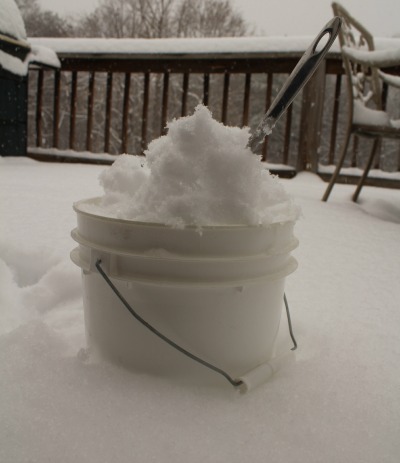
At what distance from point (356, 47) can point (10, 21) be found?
2447 mm

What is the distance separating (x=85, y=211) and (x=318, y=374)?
0.55 metres

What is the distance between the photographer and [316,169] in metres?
3.46

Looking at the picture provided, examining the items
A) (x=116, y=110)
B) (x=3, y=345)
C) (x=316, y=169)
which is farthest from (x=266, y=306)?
(x=116, y=110)

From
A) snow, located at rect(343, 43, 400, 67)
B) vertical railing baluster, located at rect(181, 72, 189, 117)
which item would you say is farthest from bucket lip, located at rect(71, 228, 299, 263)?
vertical railing baluster, located at rect(181, 72, 189, 117)

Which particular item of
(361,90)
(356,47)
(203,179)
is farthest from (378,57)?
(203,179)

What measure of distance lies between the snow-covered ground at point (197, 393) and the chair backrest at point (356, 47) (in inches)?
53.8

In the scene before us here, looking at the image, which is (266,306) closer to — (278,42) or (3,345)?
(3,345)

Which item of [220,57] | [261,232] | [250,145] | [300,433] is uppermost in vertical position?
[220,57]

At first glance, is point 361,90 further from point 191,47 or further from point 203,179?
point 203,179

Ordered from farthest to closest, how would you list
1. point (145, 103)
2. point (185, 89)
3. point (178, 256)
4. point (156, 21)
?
point (156, 21) → point (145, 103) → point (185, 89) → point (178, 256)

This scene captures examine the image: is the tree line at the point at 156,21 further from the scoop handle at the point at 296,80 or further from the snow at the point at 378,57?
the scoop handle at the point at 296,80

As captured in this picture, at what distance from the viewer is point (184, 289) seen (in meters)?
0.75

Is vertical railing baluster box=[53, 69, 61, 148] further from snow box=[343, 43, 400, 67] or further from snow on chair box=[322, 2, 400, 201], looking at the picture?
snow box=[343, 43, 400, 67]

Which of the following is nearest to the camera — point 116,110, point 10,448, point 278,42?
point 10,448
